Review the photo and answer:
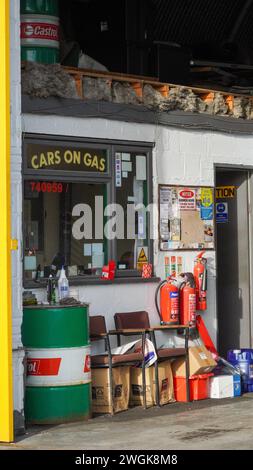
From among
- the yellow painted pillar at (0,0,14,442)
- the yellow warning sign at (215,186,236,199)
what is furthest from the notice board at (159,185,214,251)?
the yellow painted pillar at (0,0,14,442)

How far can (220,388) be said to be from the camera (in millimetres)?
13008

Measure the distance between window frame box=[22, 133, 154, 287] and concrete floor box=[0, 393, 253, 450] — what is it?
173cm

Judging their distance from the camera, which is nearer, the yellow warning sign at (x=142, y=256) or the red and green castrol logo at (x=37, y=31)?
the red and green castrol logo at (x=37, y=31)

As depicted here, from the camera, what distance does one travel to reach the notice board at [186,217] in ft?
44.5

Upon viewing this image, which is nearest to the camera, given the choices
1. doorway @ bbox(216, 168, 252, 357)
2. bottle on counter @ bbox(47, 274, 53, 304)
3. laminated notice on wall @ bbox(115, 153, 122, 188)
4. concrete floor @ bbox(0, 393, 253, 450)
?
concrete floor @ bbox(0, 393, 253, 450)

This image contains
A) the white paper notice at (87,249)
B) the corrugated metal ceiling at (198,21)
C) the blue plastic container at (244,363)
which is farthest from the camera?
the corrugated metal ceiling at (198,21)

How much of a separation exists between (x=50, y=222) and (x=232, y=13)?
16.7ft

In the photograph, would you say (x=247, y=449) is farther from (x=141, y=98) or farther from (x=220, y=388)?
(x=141, y=98)

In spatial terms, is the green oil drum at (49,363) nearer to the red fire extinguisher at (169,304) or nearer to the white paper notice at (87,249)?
the white paper notice at (87,249)

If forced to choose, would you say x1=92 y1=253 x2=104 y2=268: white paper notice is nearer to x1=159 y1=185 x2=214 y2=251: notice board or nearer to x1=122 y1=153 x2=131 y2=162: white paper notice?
x1=159 y1=185 x2=214 y2=251: notice board

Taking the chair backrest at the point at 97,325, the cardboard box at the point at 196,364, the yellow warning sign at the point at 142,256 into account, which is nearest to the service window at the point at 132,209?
the yellow warning sign at the point at 142,256

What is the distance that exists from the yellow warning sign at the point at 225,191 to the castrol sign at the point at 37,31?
335cm

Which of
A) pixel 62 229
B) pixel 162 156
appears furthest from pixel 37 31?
pixel 62 229

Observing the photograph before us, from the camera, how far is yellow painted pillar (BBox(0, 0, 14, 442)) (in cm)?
1033
